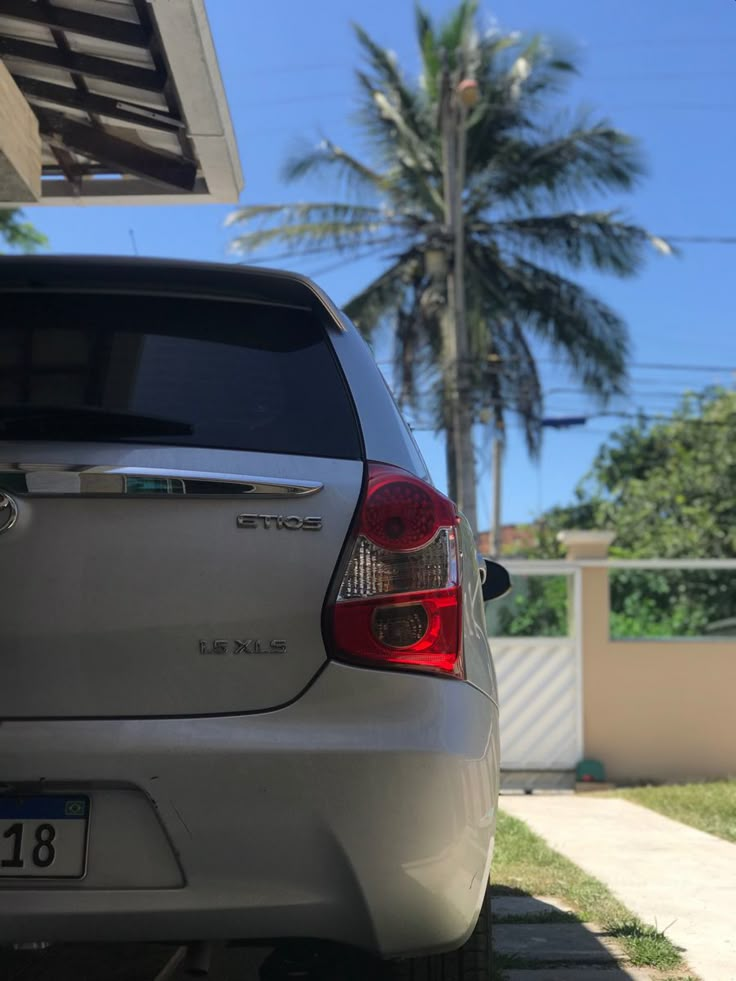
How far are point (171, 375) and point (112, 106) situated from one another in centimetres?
324

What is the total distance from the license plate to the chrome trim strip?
509 millimetres

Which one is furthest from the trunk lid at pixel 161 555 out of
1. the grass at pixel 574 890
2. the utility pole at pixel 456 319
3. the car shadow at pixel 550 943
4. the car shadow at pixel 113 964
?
the utility pole at pixel 456 319

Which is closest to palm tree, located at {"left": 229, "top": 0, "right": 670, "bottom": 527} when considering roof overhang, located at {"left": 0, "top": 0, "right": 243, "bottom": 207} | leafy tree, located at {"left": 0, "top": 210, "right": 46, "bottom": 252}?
leafy tree, located at {"left": 0, "top": 210, "right": 46, "bottom": 252}

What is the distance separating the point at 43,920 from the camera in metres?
1.75

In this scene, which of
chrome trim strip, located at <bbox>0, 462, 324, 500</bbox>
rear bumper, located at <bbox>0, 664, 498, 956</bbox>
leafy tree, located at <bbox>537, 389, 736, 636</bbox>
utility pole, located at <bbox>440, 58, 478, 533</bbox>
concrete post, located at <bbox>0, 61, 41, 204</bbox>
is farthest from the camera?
leafy tree, located at <bbox>537, 389, 736, 636</bbox>

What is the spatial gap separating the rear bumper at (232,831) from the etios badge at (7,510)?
337 millimetres

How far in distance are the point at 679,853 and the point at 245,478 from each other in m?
4.94

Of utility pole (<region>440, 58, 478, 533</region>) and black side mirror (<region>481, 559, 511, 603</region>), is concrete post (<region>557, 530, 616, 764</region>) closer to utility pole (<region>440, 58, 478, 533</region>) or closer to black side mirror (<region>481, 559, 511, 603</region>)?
utility pole (<region>440, 58, 478, 533</region>)

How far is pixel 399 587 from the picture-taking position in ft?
6.28

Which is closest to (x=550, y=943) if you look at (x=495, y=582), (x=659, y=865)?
(x=495, y=582)

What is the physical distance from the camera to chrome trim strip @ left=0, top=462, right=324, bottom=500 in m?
1.86

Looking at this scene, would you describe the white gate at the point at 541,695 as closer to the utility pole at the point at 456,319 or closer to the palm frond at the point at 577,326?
the utility pole at the point at 456,319

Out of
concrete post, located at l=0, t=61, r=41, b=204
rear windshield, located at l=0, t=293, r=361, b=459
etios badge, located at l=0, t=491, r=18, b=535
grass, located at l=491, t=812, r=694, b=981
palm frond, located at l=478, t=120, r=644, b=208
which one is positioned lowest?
grass, located at l=491, t=812, r=694, b=981

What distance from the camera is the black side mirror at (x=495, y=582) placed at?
3.19m
